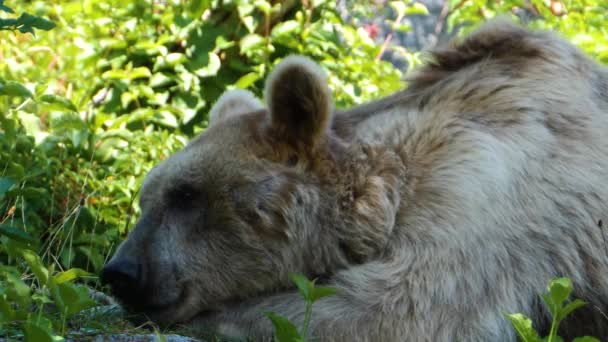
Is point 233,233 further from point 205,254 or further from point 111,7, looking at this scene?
point 111,7

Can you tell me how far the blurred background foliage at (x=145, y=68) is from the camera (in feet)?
21.0

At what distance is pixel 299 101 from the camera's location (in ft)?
14.1

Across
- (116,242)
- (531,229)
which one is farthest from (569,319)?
(116,242)

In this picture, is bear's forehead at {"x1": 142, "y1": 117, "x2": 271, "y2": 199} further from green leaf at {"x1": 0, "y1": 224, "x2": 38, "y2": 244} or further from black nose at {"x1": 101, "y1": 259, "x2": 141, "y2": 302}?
green leaf at {"x1": 0, "y1": 224, "x2": 38, "y2": 244}

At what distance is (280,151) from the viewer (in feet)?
14.2

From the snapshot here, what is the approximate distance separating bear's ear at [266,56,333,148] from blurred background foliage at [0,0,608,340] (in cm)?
193

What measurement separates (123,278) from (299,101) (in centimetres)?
102

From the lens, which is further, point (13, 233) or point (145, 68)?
point (145, 68)

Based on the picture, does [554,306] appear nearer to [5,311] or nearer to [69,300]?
[69,300]

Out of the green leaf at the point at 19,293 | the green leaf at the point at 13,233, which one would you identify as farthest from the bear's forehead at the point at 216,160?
the green leaf at the point at 19,293

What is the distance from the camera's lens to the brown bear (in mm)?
3902

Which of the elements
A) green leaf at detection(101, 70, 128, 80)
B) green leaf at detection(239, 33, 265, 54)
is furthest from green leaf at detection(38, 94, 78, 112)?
green leaf at detection(239, 33, 265, 54)

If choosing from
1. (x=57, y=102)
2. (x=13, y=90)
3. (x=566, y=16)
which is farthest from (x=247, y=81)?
(x=13, y=90)

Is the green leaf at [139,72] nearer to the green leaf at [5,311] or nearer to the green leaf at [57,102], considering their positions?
the green leaf at [57,102]
